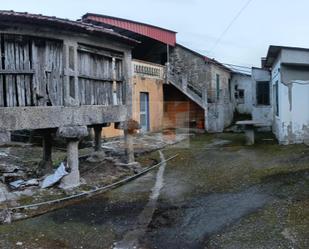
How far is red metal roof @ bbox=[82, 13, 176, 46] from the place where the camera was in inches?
805

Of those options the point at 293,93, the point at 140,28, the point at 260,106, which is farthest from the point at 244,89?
the point at 293,93

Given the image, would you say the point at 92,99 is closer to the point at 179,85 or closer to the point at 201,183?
the point at 201,183

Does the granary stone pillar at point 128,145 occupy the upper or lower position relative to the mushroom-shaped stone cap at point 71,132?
lower

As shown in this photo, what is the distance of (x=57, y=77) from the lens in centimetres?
898

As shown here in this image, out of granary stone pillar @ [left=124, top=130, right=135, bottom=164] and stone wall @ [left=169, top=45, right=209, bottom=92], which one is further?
stone wall @ [left=169, top=45, right=209, bottom=92]

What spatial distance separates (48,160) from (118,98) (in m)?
2.62

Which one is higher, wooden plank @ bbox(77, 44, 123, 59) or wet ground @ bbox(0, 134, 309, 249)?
wooden plank @ bbox(77, 44, 123, 59)

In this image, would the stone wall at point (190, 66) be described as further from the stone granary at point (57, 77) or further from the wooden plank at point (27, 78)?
the wooden plank at point (27, 78)

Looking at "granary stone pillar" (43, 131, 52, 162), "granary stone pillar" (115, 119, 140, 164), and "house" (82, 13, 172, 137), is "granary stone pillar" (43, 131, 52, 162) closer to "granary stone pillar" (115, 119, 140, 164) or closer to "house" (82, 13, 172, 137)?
"granary stone pillar" (115, 119, 140, 164)

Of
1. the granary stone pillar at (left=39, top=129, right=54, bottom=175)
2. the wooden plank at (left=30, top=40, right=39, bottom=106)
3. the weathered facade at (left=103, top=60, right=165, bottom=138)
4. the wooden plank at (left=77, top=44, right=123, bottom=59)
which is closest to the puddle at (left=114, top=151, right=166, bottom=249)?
the granary stone pillar at (left=39, top=129, right=54, bottom=175)

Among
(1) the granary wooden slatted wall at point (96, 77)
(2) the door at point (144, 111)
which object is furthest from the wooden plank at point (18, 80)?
(2) the door at point (144, 111)

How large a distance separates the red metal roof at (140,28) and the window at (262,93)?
6.18 m

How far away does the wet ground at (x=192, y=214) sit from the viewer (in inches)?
240

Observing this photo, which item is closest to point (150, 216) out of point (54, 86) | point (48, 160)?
point (54, 86)
